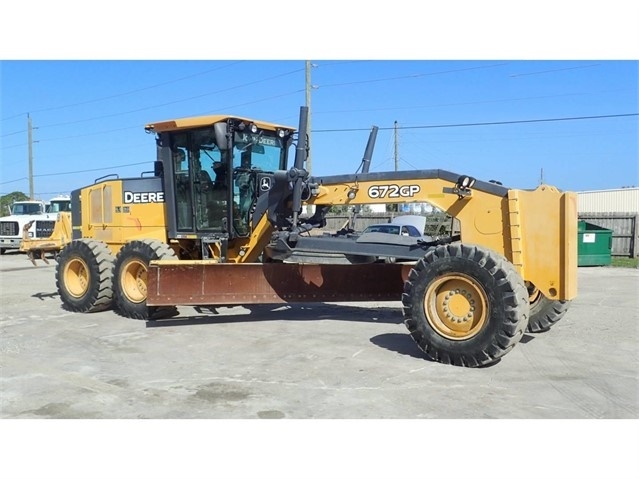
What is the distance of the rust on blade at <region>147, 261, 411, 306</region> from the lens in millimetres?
8555

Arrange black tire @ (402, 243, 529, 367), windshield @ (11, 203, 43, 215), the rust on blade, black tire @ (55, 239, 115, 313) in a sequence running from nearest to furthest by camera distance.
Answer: black tire @ (402, 243, 529, 367), the rust on blade, black tire @ (55, 239, 115, 313), windshield @ (11, 203, 43, 215)

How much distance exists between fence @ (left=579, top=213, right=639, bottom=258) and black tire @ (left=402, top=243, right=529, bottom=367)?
1946 centimetres

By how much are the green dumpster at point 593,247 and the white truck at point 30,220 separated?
64.6 feet

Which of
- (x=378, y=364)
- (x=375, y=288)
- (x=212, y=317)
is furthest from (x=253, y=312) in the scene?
(x=378, y=364)

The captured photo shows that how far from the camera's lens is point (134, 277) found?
31.6ft

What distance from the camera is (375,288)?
8.83 metres

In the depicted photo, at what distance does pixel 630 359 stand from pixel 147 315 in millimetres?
6620

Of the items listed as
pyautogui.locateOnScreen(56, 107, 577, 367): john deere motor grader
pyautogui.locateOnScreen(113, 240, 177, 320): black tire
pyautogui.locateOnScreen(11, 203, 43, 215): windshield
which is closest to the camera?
pyautogui.locateOnScreen(56, 107, 577, 367): john deere motor grader

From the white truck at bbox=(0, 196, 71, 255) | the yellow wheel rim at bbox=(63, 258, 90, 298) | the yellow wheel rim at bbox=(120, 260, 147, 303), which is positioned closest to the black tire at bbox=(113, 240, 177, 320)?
the yellow wheel rim at bbox=(120, 260, 147, 303)

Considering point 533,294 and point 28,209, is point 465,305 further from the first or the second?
point 28,209

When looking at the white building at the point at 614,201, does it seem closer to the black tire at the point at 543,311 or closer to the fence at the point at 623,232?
the fence at the point at 623,232

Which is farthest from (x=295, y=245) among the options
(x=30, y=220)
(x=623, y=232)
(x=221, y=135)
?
(x=30, y=220)

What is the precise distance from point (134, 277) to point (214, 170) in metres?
2.13

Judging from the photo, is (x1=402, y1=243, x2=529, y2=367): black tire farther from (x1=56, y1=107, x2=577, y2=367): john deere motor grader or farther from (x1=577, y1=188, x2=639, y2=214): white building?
(x1=577, y1=188, x2=639, y2=214): white building
